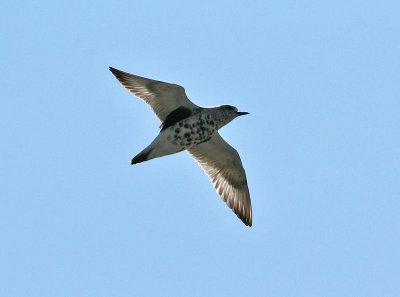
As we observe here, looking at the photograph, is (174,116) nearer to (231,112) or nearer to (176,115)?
(176,115)

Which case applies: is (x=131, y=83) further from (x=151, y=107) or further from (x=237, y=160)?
(x=237, y=160)

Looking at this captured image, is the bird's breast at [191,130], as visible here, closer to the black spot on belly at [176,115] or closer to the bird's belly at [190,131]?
the bird's belly at [190,131]

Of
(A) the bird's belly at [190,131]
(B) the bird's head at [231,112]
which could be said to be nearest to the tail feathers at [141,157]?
(A) the bird's belly at [190,131]

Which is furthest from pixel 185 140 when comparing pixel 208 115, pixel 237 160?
pixel 237 160

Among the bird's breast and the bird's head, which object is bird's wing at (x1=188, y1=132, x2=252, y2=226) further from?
the bird's breast

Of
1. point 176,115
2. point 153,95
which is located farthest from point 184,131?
point 153,95

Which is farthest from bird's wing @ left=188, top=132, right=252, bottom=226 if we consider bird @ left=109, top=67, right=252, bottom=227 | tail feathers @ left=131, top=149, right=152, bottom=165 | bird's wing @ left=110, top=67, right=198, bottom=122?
tail feathers @ left=131, top=149, right=152, bottom=165
